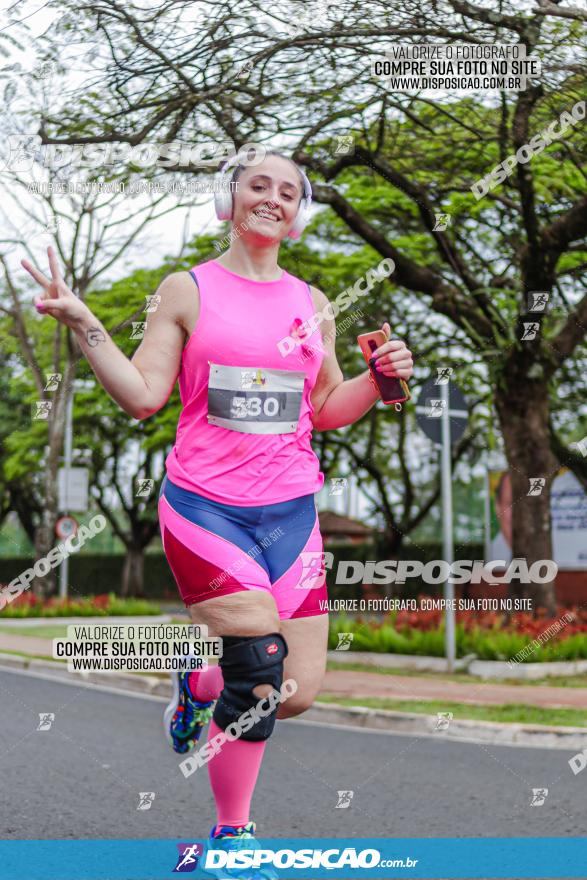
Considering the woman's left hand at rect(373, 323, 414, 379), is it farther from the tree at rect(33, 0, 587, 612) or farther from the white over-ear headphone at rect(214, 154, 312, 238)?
the tree at rect(33, 0, 587, 612)

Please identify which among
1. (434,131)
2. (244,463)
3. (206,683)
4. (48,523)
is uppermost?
(434,131)

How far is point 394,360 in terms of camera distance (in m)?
2.74

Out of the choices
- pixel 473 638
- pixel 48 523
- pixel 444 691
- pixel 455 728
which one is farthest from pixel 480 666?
pixel 48 523

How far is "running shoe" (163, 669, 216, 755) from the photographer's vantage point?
127 inches

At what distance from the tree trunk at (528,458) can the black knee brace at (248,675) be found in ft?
29.6

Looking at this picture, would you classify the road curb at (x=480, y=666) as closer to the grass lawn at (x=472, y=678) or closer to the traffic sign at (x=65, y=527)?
the grass lawn at (x=472, y=678)

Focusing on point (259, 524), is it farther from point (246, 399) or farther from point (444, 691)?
point (444, 691)

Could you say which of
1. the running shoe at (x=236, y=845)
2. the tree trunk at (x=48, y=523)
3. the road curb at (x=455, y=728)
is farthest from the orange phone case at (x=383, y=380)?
the tree trunk at (x=48, y=523)

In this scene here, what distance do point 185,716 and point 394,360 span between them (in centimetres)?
128

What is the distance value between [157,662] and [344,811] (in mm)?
1766

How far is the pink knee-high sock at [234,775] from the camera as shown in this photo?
277 centimetres

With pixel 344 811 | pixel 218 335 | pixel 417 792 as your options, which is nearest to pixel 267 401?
pixel 218 335

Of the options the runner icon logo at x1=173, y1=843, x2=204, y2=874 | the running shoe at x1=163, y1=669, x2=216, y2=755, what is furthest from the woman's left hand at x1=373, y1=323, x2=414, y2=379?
the runner icon logo at x1=173, y1=843, x2=204, y2=874

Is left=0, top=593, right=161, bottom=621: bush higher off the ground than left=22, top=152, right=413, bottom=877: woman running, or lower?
lower
